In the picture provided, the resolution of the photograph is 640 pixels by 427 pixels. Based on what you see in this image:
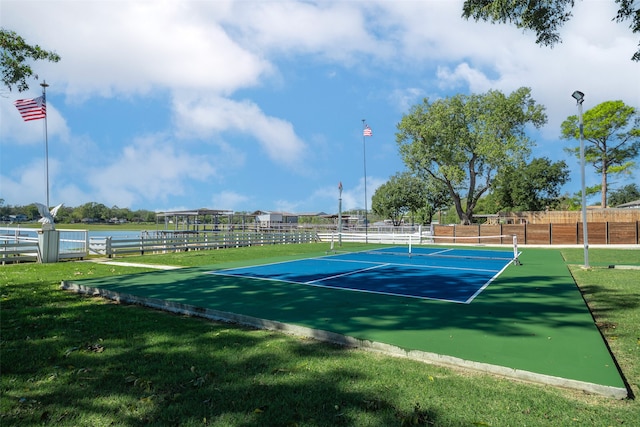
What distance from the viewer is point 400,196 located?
61719 mm

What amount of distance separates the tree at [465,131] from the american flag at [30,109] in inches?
1217

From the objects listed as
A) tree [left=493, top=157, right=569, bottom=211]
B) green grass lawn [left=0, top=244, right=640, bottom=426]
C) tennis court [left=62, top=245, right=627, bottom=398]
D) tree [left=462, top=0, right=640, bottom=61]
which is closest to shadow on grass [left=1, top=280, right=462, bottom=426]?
green grass lawn [left=0, top=244, right=640, bottom=426]

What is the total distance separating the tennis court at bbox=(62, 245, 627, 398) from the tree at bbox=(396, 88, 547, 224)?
28951 mm

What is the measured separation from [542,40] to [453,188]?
3385 cm

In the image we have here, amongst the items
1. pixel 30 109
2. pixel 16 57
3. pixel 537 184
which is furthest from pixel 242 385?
→ pixel 537 184

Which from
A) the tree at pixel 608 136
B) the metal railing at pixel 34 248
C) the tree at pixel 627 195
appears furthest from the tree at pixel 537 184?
the metal railing at pixel 34 248

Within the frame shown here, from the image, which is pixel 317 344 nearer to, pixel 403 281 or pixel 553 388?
pixel 553 388

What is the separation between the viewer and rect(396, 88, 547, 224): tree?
126 ft

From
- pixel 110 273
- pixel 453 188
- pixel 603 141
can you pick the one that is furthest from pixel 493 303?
pixel 603 141

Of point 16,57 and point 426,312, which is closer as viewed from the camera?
point 426,312

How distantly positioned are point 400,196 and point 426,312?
185 ft

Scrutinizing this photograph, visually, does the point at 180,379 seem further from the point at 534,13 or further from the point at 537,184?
the point at 537,184

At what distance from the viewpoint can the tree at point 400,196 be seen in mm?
61719

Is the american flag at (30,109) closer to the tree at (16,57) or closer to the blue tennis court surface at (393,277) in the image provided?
the tree at (16,57)
